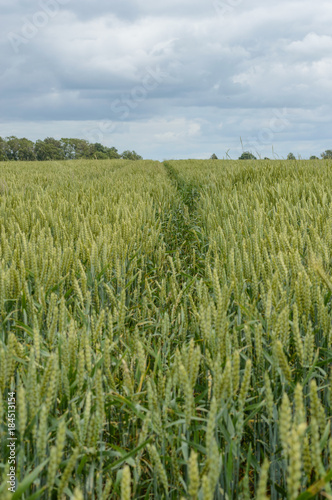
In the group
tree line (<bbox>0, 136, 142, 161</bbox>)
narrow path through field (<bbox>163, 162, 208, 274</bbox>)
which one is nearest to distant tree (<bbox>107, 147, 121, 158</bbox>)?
tree line (<bbox>0, 136, 142, 161</bbox>)

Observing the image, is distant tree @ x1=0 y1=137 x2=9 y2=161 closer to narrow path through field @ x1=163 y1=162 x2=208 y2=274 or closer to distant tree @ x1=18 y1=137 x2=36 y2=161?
distant tree @ x1=18 y1=137 x2=36 y2=161

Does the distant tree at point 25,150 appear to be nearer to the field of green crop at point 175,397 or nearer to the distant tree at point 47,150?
the distant tree at point 47,150

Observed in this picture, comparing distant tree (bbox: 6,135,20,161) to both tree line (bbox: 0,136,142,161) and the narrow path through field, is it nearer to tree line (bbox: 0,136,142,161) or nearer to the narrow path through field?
tree line (bbox: 0,136,142,161)

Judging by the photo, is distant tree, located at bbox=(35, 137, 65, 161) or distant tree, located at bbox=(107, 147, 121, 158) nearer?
distant tree, located at bbox=(107, 147, 121, 158)

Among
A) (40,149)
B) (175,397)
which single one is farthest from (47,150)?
(175,397)

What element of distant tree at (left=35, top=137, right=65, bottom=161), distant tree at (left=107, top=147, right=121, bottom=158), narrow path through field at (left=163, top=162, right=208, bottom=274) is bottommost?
narrow path through field at (left=163, top=162, right=208, bottom=274)

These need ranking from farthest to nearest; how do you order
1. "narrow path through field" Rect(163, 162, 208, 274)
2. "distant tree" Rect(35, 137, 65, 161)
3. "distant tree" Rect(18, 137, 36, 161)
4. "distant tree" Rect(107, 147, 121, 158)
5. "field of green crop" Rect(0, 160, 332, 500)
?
"distant tree" Rect(18, 137, 36, 161) < "distant tree" Rect(35, 137, 65, 161) < "distant tree" Rect(107, 147, 121, 158) < "narrow path through field" Rect(163, 162, 208, 274) < "field of green crop" Rect(0, 160, 332, 500)

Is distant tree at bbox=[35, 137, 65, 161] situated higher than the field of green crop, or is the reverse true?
distant tree at bbox=[35, 137, 65, 161]

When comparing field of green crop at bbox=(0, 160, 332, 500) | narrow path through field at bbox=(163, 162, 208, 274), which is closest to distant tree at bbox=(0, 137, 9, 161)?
narrow path through field at bbox=(163, 162, 208, 274)

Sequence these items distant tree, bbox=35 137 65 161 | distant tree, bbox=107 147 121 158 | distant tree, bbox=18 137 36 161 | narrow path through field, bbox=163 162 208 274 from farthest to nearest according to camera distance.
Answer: distant tree, bbox=18 137 36 161
distant tree, bbox=35 137 65 161
distant tree, bbox=107 147 121 158
narrow path through field, bbox=163 162 208 274

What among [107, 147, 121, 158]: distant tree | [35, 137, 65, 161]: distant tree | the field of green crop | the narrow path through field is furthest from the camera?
[35, 137, 65, 161]: distant tree

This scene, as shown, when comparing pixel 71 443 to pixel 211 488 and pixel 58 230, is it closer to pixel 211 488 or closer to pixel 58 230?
pixel 211 488

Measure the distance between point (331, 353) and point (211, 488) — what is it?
0.69 metres

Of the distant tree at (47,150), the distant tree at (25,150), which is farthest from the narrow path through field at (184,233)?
the distant tree at (25,150)
